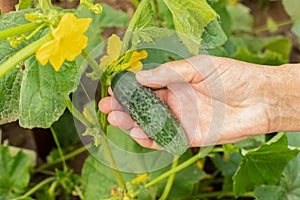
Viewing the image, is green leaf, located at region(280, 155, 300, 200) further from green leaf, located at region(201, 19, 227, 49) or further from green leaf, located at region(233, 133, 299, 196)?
green leaf, located at region(201, 19, 227, 49)

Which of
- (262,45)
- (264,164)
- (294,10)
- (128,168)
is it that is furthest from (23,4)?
(262,45)

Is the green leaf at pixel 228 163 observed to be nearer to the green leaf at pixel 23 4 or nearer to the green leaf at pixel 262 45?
the green leaf at pixel 262 45

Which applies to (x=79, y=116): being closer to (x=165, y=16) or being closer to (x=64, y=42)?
(x=64, y=42)

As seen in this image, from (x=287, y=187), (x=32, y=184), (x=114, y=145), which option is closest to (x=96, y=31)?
(x=114, y=145)

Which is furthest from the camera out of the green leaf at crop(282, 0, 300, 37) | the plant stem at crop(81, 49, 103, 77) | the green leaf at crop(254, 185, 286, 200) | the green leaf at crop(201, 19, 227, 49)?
the green leaf at crop(282, 0, 300, 37)

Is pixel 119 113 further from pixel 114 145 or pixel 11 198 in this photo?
pixel 11 198

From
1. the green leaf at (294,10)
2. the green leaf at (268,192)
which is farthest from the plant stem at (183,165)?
the green leaf at (294,10)

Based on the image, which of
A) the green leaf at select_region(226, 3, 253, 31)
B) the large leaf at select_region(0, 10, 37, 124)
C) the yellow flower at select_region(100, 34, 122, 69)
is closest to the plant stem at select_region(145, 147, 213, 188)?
the yellow flower at select_region(100, 34, 122, 69)
